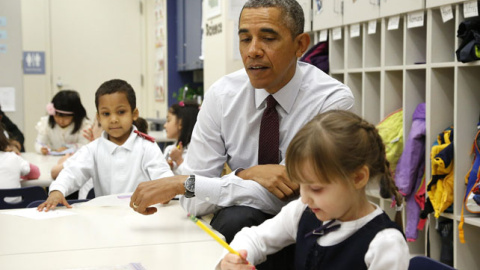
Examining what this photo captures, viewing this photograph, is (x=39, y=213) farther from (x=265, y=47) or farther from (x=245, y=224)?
(x=265, y=47)

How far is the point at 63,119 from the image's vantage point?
442cm

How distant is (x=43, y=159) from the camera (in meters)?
3.94

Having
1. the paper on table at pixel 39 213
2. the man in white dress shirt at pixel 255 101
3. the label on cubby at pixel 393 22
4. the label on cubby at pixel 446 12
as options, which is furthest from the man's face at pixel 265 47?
the label on cubby at pixel 393 22

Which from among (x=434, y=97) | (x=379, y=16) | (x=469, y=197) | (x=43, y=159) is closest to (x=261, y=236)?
(x=469, y=197)

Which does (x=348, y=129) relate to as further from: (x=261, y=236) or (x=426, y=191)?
(x=426, y=191)

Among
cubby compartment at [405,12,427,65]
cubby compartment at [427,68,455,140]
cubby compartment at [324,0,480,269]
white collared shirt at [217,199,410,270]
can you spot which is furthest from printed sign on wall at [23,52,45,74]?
white collared shirt at [217,199,410,270]

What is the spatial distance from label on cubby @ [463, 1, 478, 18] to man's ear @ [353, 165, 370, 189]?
185 cm

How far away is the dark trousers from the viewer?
5.23ft

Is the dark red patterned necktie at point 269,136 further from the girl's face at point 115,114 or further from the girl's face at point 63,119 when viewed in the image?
the girl's face at point 63,119

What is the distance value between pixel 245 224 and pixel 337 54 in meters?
2.72

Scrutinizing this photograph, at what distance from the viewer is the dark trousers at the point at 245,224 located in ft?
5.23

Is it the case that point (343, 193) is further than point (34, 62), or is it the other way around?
point (34, 62)

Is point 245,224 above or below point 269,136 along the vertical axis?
below

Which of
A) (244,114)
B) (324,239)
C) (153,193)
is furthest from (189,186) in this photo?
(324,239)
